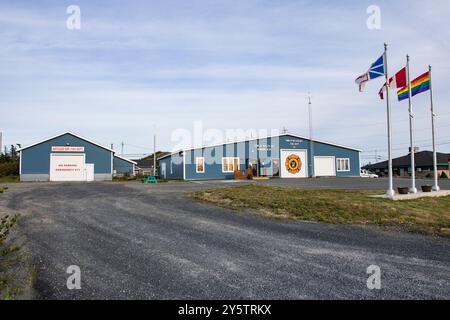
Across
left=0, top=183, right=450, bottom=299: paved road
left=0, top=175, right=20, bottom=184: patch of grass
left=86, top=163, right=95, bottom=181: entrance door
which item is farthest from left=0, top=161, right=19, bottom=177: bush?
left=0, top=183, right=450, bottom=299: paved road

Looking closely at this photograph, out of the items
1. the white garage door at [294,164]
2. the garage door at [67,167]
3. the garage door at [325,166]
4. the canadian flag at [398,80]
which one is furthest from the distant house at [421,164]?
the garage door at [67,167]

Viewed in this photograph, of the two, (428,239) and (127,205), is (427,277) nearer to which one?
(428,239)

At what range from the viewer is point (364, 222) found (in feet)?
32.2

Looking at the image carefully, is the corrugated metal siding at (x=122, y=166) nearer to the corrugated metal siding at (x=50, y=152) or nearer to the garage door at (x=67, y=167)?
the corrugated metal siding at (x=50, y=152)

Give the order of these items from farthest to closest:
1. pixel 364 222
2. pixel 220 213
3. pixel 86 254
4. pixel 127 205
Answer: pixel 127 205
pixel 220 213
pixel 364 222
pixel 86 254

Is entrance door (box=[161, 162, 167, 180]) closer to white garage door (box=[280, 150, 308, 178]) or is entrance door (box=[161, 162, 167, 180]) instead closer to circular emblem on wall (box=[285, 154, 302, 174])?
white garage door (box=[280, 150, 308, 178])

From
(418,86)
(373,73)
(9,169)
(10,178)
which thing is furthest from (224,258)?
(9,169)

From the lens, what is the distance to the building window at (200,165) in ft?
113

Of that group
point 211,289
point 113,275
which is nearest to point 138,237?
point 113,275

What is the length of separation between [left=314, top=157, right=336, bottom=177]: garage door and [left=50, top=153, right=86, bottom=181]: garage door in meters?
29.9

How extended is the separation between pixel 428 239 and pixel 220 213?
20.9 ft

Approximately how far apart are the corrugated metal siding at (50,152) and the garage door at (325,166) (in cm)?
2732

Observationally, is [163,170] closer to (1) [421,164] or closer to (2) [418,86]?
(2) [418,86]

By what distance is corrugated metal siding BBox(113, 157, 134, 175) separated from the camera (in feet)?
165
